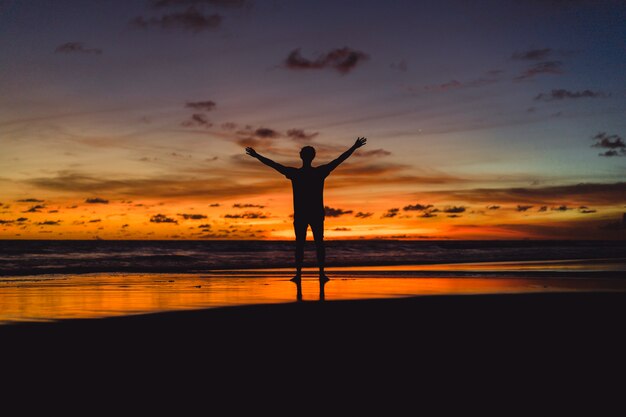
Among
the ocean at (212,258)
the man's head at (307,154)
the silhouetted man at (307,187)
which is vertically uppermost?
the man's head at (307,154)

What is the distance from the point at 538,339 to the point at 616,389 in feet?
6.05

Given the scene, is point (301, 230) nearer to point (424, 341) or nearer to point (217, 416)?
point (424, 341)

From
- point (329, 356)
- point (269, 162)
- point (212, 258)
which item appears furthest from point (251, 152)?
point (212, 258)

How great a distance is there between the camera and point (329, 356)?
203 inches

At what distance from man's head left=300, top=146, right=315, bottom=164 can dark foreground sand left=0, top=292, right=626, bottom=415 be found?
4708 mm

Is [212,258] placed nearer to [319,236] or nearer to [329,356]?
[319,236]

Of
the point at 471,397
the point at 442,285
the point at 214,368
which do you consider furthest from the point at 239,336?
the point at 442,285

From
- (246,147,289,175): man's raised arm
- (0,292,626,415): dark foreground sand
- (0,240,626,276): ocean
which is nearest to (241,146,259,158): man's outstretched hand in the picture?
(246,147,289,175): man's raised arm

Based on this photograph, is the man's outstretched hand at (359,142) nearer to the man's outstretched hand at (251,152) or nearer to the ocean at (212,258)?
the man's outstretched hand at (251,152)

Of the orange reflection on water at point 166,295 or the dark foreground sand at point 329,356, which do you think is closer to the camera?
the dark foreground sand at point 329,356

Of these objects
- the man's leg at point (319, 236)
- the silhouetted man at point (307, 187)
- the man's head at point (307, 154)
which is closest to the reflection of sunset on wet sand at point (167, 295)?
the man's leg at point (319, 236)

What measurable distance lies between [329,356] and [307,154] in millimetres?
7285

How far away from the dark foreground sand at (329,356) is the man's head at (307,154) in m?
4.71

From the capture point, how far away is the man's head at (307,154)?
39.5ft
